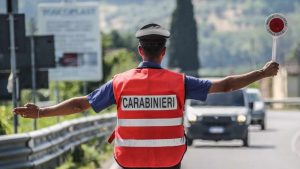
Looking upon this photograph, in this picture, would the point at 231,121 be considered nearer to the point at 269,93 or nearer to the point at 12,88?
the point at 12,88

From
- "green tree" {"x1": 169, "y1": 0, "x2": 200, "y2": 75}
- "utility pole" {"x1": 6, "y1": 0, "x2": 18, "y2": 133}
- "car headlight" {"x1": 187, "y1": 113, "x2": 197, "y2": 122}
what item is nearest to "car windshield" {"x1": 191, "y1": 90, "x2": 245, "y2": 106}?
"car headlight" {"x1": 187, "y1": 113, "x2": 197, "y2": 122}

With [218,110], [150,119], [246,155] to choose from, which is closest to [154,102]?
[150,119]

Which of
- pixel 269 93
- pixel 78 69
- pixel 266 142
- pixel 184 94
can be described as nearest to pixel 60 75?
pixel 78 69

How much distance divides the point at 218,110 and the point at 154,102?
20477 millimetres

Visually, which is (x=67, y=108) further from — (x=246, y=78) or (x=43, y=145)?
(x=43, y=145)

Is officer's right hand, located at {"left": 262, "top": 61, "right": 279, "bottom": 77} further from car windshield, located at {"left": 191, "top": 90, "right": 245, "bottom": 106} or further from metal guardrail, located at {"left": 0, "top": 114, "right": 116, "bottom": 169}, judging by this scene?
car windshield, located at {"left": 191, "top": 90, "right": 245, "bottom": 106}

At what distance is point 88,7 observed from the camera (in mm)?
39906

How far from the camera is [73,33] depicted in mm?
39156

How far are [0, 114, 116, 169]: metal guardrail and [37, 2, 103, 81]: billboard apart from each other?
16274 millimetres

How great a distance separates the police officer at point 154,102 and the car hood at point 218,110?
2001cm

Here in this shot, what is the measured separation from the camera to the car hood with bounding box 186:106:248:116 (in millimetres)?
26938

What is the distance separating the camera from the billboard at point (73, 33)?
39.0 meters

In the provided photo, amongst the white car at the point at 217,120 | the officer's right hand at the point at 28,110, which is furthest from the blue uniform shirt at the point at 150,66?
the white car at the point at 217,120

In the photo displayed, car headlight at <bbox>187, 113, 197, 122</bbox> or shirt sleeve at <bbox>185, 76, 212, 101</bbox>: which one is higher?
shirt sleeve at <bbox>185, 76, 212, 101</bbox>
